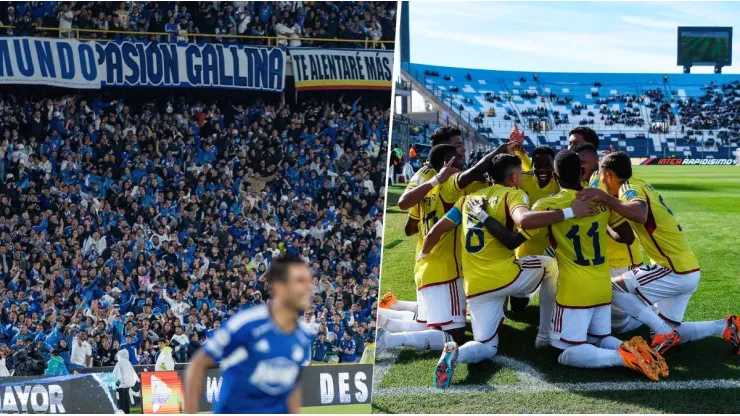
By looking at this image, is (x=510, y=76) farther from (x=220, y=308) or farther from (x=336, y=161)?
(x=220, y=308)

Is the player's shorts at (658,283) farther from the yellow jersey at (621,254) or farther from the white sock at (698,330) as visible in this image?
the yellow jersey at (621,254)

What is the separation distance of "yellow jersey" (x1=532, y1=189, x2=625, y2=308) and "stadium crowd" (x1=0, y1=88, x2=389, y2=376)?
844cm

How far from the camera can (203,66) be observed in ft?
67.7

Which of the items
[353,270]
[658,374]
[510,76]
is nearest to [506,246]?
[658,374]

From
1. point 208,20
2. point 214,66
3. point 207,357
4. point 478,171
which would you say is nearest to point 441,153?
point 478,171

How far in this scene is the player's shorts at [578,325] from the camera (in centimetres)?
493

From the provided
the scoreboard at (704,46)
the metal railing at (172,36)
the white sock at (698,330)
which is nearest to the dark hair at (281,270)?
the white sock at (698,330)

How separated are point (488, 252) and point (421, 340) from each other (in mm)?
837

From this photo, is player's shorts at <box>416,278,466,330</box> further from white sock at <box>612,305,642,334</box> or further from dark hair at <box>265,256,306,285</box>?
dark hair at <box>265,256,306,285</box>

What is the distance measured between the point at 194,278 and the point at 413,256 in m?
7.21

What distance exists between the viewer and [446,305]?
18.0 feet

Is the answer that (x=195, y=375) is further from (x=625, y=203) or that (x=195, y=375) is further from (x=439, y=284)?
(x=625, y=203)

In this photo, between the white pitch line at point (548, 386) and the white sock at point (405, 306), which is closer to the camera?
the white pitch line at point (548, 386)

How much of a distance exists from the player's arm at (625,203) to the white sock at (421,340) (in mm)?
1421
